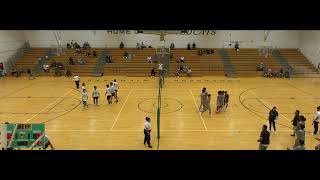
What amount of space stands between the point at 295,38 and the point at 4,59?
119ft

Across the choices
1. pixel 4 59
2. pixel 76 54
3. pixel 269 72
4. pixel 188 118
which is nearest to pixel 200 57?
pixel 269 72

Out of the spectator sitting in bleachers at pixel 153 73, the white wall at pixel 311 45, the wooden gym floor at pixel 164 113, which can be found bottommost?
the wooden gym floor at pixel 164 113

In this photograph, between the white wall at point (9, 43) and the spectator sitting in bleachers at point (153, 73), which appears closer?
the spectator sitting in bleachers at point (153, 73)

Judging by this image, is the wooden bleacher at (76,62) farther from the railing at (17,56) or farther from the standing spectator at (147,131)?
the standing spectator at (147,131)

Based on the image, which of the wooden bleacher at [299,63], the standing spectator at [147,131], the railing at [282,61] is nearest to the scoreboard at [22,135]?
the standing spectator at [147,131]

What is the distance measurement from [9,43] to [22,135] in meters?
26.9

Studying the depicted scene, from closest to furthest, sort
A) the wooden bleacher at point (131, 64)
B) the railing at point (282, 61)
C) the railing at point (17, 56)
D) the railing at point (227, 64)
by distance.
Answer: the railing at point (227, 64) → the wooden bleacher at point (131, 64) → the railing at point (282, 61) → the railing at point (17, 56)

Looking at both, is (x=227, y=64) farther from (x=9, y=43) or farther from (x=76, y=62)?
(x=9, y=43)

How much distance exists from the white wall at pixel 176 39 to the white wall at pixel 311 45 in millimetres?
1166

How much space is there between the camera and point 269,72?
30.6 metres

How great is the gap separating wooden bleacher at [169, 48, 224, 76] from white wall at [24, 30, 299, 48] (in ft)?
6.00

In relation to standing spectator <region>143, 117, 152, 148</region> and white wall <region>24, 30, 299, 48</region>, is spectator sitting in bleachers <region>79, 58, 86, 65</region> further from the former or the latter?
standing spectator <region>143, 117, 152, 148</region>

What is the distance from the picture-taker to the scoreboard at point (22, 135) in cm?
1012

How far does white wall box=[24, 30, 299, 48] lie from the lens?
36.3 metres
